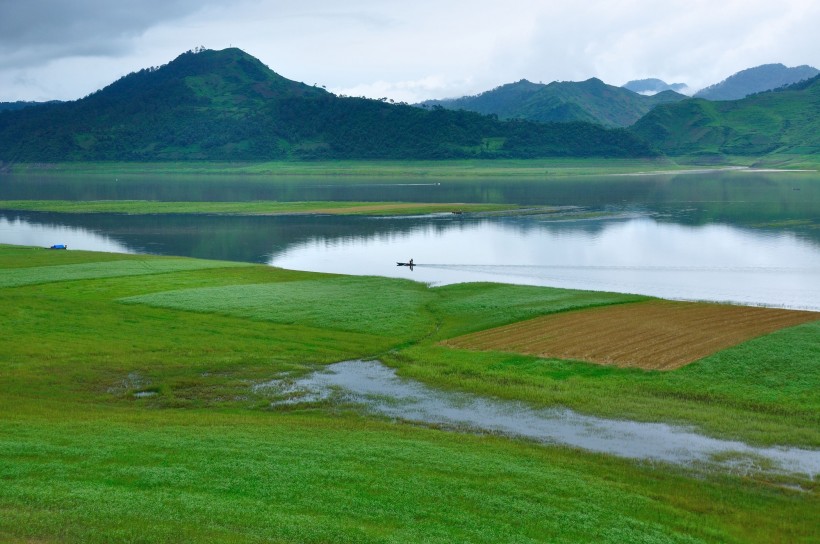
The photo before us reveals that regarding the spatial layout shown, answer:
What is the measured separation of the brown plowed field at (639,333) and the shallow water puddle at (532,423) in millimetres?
9088

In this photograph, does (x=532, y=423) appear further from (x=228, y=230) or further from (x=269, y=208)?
(x=269, y=208)

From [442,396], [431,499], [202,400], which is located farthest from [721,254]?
[431,499]

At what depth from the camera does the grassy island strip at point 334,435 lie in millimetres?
23953

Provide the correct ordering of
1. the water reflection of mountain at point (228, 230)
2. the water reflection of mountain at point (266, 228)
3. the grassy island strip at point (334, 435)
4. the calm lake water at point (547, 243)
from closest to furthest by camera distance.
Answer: the grassy island strip at point (334, 435)
the calm lake water at point (547, 243)
the water reflection of mountain at point (228, 230)
the water reflection of mountain at point (266, 228)

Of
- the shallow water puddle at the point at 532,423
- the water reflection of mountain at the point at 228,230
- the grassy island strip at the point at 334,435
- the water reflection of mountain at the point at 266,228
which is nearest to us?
the grassy island strip at the point at 334,435

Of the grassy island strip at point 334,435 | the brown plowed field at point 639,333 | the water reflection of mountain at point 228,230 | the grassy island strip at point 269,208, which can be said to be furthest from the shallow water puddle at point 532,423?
the grassy island strip at point 269,208

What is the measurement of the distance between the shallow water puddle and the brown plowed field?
9088 millimetres

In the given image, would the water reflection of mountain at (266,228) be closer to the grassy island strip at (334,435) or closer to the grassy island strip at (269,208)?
the grassy island strip at (269,208)

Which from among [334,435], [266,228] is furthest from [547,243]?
[334,435]

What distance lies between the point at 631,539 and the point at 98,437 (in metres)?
20.4

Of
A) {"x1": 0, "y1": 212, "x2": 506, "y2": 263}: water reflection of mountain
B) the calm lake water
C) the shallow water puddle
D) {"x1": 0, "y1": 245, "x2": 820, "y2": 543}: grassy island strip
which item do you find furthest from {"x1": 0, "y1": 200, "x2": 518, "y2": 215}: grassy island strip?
the shallow water puddle

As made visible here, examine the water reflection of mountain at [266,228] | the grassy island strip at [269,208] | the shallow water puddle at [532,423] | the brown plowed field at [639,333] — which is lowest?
the shallow water puddle at [532,423]

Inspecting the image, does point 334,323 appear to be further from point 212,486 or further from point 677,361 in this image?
point 212,486

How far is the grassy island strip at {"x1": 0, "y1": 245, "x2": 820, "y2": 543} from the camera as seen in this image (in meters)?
24.0
